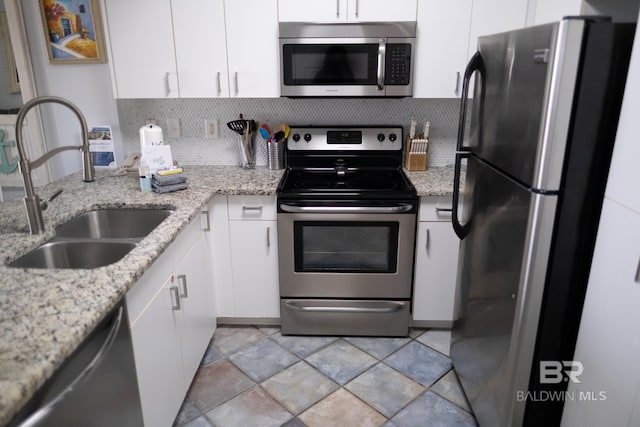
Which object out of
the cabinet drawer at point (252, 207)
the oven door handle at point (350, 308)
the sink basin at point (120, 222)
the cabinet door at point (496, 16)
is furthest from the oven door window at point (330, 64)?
the oven door handle at point (350, 308)

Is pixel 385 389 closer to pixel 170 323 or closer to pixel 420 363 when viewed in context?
pixel 420 363

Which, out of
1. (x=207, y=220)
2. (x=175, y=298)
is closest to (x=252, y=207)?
(x=207, y=220)

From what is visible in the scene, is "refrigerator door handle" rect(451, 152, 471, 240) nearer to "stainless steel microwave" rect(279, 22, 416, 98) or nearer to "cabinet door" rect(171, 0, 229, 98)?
"stainless steel microwave" rect(279, 22, 416, 98)

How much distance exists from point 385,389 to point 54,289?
60.1 inches

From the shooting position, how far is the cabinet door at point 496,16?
2.21 meters

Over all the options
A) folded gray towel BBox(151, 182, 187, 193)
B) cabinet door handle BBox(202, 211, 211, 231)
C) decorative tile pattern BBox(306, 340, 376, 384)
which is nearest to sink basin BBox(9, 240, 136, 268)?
folded gray towel BBox(151, 182, 187, 193)

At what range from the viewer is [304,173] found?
2.66 m

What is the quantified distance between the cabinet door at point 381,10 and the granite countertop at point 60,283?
0.88m

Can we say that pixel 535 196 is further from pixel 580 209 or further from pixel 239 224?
pixel 239 224

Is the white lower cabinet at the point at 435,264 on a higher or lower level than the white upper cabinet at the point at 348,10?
lower

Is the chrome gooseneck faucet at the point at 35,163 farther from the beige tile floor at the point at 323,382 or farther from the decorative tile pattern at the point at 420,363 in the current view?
the decorative tile pattern at the point at 420,363

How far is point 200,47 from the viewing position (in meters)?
2.31

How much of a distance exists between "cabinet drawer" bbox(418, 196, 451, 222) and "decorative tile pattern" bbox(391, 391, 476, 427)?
0.89 meters

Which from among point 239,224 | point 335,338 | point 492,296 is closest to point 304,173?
point 239,224
